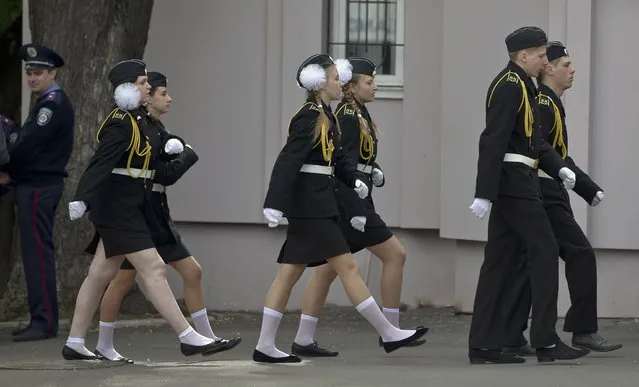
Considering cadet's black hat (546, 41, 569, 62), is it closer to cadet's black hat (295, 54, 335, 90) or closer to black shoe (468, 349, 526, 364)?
cadet's black hat (295, 54, 335, 90)

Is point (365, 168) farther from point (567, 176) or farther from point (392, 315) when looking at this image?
point (567, 176)

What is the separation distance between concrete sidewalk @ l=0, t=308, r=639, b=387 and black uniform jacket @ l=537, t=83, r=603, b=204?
972 mm

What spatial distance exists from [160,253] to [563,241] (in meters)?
2.37

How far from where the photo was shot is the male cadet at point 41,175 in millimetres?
11984

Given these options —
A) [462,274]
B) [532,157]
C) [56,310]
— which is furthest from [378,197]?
[532,157]

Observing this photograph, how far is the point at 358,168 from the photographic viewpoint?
11273 millimetres

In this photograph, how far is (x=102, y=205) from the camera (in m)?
10.1

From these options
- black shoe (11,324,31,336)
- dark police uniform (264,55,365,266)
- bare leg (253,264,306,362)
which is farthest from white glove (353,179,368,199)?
black shoe (11,324,31,336)

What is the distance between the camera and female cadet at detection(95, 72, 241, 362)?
10.5m

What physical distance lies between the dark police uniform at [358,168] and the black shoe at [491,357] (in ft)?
3.97

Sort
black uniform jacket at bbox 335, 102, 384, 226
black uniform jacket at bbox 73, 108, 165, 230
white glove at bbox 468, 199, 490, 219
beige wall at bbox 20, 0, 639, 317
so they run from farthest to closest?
beige wall at bbox 20, 0, 639, 317 → black uniform jacket at bbox 335, 102, 384, 226 → black uniform jacket at bbox 73, 108, 165, 230 → white glove at bbox 468, 199, 490, 219

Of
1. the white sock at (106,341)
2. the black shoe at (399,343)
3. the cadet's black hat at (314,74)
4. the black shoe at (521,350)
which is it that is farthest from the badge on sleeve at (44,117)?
the black shoe at (521,350)

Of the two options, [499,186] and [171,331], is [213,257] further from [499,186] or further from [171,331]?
[499,186]

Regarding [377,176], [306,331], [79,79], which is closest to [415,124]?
[79,79]
